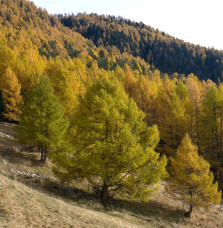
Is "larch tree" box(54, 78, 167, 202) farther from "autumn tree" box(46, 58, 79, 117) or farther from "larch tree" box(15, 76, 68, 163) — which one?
"autumn tree" box(46, 58, 79, 117)

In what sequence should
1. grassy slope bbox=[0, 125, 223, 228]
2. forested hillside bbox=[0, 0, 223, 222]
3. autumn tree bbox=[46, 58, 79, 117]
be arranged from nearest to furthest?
grassy slope bbox=[0, 125, 223, 228]
forested hillside bbox=[0, 0, 223, 222]
autumn tree bbox=[46, 58, 79, 117]

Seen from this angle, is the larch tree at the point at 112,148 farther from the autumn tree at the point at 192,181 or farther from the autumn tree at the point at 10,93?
the autumn tree at the point at 10,93

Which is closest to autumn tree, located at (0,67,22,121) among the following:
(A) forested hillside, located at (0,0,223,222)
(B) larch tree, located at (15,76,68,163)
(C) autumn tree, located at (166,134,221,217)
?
(A) forested hillside, located at (0,0,223,222)

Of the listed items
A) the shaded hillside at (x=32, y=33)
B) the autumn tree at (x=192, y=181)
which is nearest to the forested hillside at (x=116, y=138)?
the autumn tree at (x=192, y=181)

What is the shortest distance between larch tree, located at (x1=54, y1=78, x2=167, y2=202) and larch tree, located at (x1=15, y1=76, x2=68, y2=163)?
4.58 meters

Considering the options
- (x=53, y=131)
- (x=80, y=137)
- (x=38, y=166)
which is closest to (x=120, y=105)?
(x=80, y=137)

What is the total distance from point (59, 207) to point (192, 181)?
13005 millimetres

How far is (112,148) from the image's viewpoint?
1291 cm

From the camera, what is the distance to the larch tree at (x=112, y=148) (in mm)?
12789

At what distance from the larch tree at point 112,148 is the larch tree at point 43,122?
4578 mm

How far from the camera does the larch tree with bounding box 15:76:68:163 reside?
1833 cm

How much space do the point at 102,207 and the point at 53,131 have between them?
8701 millimetres

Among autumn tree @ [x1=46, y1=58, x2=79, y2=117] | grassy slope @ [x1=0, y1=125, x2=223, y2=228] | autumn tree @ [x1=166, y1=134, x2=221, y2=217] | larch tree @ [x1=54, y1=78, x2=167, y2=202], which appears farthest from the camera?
autumn tree @ [x1=46, y1=58, x2=79, y2=117]

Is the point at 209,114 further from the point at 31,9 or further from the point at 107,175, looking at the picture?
the point at 31,9
